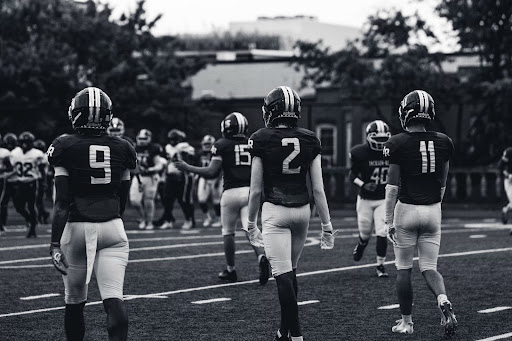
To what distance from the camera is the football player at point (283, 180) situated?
938cm

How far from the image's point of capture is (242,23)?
73.4 m

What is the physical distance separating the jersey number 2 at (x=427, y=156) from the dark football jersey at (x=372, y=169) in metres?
4.65

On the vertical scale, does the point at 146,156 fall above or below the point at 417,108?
below

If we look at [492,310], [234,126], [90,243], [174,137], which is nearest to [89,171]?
[90,243]

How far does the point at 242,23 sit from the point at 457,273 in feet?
194

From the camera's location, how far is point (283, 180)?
31.1ft

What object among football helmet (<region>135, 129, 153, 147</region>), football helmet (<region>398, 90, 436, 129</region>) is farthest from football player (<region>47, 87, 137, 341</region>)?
football helmet (<region>135, 129, 153, 147</region>)

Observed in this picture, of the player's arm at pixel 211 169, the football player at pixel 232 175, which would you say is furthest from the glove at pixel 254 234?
the football player at pixel 232 175

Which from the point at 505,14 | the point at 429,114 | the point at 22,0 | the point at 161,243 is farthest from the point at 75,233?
the point at 22,0

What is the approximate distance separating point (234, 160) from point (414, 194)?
436cm

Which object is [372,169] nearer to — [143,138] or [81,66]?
[143,138]

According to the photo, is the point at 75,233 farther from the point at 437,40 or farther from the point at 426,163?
the point at 437,40

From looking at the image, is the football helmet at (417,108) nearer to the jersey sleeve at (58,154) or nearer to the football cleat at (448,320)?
the football cleat at (448,320)

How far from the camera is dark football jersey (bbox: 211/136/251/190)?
47.0ft
